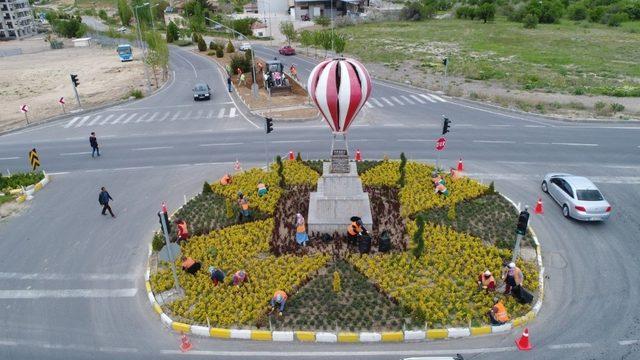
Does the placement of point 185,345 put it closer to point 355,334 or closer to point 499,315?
point 355,334

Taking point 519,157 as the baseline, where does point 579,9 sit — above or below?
above

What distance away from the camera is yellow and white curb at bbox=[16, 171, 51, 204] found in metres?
23.9

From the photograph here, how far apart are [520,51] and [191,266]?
5713 cm

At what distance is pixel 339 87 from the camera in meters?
17.3

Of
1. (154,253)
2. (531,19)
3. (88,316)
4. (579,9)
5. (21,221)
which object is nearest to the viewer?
(88,316)

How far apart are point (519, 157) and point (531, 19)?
63.4 meters

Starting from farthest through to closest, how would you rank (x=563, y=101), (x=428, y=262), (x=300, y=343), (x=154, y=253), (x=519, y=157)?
(x=563, y=101), (x=519, y=157), (x=154, y=253), (x=428, y=262), (x=300, y=343)

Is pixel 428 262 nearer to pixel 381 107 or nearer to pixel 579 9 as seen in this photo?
pixel 381 107

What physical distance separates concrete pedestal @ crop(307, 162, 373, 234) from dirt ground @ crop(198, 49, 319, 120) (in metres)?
15.6

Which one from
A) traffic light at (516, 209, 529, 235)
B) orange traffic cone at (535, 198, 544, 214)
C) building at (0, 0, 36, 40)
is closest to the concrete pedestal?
traffic light at (516, 209, 529, 235)

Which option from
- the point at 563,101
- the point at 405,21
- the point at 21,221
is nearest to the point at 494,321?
the point at 21,221

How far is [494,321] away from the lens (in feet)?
46.6

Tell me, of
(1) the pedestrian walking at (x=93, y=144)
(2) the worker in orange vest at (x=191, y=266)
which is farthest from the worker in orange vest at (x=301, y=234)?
(1) the pedestrian walking at (x=93, y=144)

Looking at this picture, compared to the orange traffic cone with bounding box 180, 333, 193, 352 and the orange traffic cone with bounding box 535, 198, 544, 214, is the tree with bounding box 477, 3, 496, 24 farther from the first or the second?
the orange traffic cone with bounding box 180, 333, 193, 352
